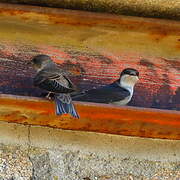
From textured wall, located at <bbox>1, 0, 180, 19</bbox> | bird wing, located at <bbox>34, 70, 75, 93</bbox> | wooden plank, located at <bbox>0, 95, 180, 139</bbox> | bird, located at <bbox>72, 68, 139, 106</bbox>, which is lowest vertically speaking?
bird, located at <bbox>72, 68, 139, 106</bbox>

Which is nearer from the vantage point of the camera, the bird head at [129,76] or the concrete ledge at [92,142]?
the concrete ledge at [92,142]

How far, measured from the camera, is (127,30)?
4.39 meters

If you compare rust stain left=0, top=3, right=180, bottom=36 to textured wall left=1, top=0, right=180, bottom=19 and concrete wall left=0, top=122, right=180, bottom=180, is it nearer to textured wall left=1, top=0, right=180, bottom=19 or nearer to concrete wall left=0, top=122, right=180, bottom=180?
textured wall left=1, top=0, right=180, bottom=19

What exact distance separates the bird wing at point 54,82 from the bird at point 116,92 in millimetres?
79

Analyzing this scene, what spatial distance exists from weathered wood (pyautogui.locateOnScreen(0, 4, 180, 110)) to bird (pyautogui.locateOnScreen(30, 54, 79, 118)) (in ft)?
0.22

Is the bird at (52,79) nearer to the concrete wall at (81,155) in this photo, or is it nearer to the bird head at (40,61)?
the bird head at (40,61)

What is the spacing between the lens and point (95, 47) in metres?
4.48

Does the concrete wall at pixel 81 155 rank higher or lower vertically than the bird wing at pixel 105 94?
higher

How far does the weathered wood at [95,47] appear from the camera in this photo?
426 centimetres

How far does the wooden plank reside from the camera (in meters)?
3.34

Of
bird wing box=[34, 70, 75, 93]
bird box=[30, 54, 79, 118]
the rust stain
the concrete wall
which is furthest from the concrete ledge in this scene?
the rust stain

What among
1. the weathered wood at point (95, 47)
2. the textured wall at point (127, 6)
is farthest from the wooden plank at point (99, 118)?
the textured wall at point (127, 6)

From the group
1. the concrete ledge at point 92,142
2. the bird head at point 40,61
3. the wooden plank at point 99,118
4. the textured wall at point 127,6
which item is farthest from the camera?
the bird head at point 40,61

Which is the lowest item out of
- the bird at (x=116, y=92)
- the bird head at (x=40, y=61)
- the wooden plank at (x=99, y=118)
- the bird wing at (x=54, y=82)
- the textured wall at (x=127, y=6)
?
the bird at (x=116, y=92)
